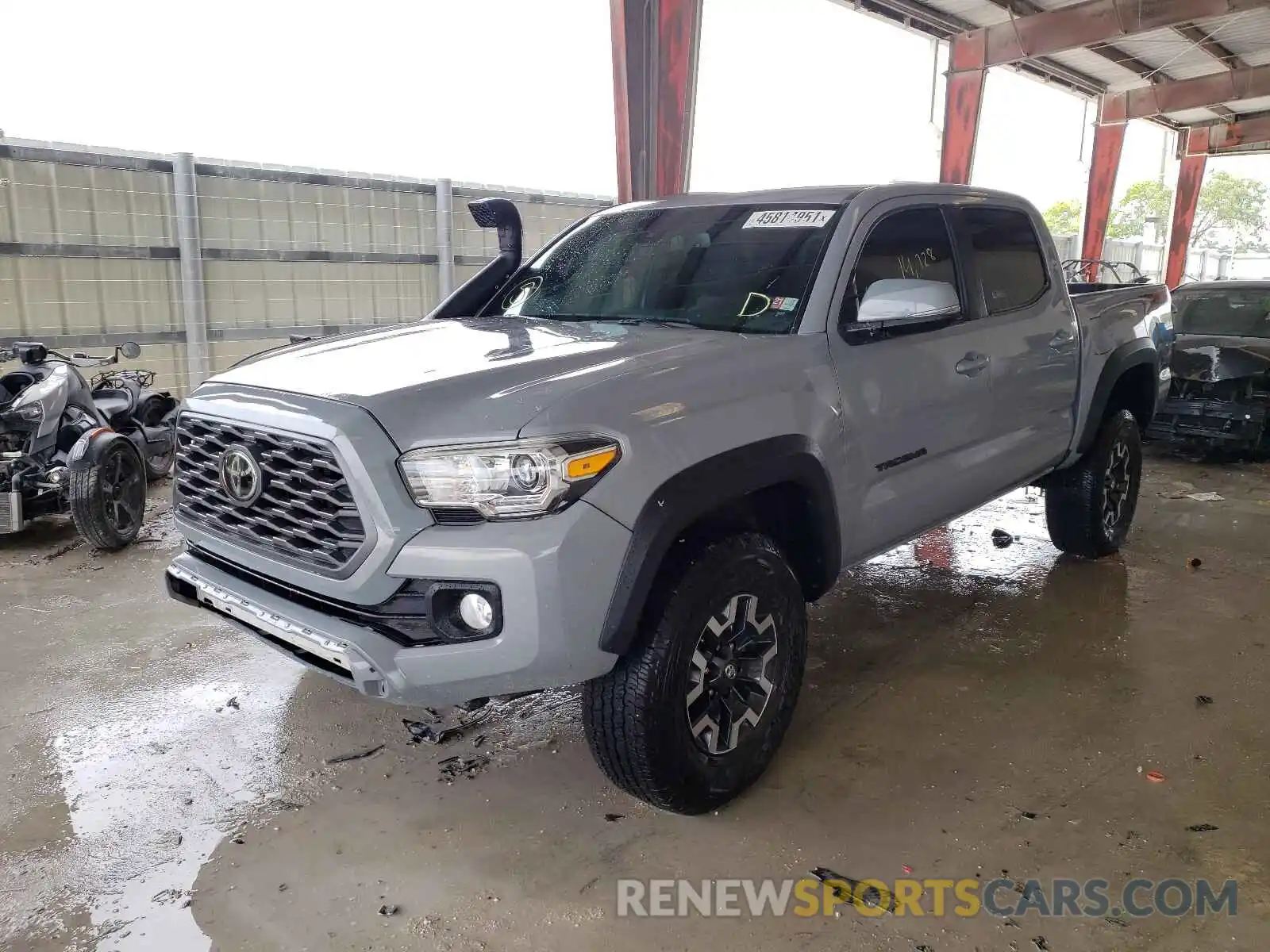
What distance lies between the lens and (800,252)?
9.86ft

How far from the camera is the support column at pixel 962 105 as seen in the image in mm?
14594

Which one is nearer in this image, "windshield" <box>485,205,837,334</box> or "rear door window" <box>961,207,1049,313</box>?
"windshield" <box>485,205,837,334</box>

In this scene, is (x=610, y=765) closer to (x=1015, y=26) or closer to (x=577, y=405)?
(x=577, y=405)

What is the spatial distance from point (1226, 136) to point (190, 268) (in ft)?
78.1

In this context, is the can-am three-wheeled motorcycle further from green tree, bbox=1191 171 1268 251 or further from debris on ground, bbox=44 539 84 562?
green tree, bbox=1191 171 1268 251

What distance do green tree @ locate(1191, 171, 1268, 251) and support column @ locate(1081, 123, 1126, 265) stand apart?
2677 centimetres

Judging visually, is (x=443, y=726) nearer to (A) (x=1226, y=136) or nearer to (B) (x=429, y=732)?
(B) (x=429, y=732)

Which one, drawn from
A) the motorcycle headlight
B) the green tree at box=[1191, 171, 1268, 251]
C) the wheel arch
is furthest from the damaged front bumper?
the green tree at box=[1191, 171, 1268, 251]

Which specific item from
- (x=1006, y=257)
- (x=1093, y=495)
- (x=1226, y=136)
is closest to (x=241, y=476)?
(x=1006, y=257)

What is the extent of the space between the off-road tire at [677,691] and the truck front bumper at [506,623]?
0.47 ft

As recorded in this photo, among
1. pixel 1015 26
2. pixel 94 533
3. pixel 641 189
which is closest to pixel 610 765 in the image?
pixel 94 533

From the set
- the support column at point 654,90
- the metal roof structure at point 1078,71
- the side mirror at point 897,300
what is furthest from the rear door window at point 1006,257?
the support column at point 654,90

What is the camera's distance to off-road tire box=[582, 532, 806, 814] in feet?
7.57

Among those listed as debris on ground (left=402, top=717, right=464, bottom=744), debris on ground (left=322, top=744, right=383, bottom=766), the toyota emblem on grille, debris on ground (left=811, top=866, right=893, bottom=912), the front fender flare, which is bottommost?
debris on ground (left=322, top=744, right=383, bottom=766)
